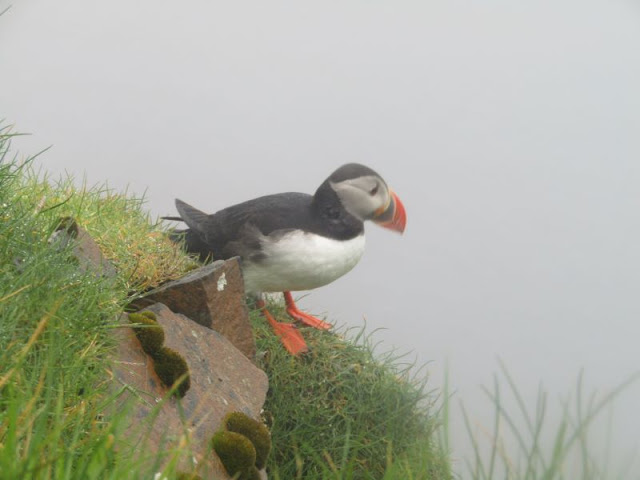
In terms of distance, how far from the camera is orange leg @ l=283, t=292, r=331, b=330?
4786mm

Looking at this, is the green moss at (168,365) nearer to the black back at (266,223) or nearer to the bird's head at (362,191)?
the black back at (266,223)

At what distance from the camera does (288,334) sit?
178 inches

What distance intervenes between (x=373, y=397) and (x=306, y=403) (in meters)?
0.45

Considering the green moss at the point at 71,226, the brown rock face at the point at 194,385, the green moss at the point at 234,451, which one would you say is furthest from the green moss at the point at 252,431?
the green moss at the point at 71,226

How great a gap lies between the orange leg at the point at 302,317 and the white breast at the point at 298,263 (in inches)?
15.2

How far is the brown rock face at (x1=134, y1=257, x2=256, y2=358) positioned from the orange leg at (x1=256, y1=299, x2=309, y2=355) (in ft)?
1.56

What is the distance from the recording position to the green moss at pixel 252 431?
3.08m

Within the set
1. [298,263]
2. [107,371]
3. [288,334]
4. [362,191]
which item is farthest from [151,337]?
[362,191]

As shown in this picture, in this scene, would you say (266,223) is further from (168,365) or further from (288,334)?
(168,365)

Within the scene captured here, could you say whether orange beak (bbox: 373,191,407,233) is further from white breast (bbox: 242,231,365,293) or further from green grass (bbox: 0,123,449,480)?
green grass (bbox: 0,123,449,480)

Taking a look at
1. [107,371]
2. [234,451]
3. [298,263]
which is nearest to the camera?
[107,371]

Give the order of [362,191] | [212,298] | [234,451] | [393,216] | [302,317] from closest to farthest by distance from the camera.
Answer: [234,451]
[212,298]
[362,191]
[393,216]
[302,317]

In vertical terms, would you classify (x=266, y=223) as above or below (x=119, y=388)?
above

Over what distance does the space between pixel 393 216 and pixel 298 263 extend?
73 cm
